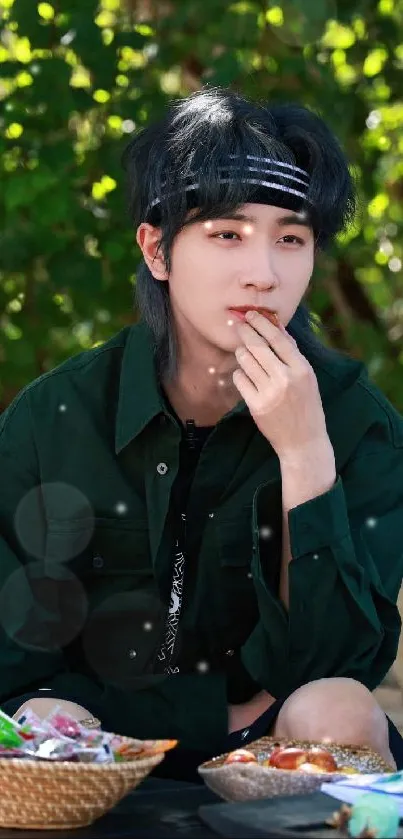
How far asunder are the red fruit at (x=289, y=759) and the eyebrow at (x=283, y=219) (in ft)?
3.45

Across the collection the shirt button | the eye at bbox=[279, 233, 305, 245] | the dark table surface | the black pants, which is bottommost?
the black pants

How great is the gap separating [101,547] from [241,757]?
0.81m

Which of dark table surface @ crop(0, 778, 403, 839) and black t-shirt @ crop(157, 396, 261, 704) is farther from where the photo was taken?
black t-shirt @ crop(157, 396, 261, 704)

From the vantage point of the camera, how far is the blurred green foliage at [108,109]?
195 inches

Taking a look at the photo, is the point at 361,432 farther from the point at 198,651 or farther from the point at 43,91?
the point at 43,91

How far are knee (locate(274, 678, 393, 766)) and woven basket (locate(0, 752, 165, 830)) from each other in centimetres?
41

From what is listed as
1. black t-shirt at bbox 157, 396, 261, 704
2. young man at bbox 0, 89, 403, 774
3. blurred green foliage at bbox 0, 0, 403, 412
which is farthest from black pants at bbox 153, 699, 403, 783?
blurred green foliage at bbox 0, 0, 403, 412

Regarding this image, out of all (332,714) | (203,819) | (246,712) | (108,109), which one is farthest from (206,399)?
(108,109)

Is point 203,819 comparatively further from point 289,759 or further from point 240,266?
point 240,266

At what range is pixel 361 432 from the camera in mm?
2941

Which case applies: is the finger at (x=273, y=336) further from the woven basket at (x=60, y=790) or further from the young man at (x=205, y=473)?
the woven basket at (x=60, y=790)

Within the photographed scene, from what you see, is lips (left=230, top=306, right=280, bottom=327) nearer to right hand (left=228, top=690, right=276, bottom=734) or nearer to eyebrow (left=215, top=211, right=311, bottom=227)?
eyebrow (left=215, top=211, right=311, bottom=227)

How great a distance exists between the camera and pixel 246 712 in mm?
2893

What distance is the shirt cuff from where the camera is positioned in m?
2.57
